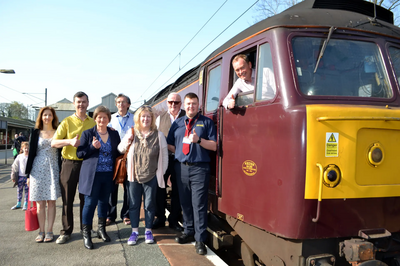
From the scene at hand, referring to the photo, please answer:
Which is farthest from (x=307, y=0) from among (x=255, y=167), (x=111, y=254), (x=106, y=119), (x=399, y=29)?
(x=111, y=254)

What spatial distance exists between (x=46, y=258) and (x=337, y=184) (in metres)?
3.58

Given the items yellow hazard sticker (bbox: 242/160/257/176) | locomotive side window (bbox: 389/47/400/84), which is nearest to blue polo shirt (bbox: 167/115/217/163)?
yellow hazard sticker (bbox: 242/160/257/176)

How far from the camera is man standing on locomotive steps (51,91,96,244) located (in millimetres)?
4598

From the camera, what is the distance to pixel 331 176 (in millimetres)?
2902

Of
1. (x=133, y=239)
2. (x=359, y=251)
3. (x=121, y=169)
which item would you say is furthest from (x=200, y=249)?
(x=359, y=251)

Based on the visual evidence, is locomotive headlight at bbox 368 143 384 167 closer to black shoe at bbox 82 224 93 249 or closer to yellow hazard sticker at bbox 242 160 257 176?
yellow hazard sticker at bbox 242 160 257 176

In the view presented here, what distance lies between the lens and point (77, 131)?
15.7 ft

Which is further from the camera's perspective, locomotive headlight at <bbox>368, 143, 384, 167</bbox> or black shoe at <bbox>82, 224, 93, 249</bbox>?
black shoe at <bbox>82, 224, 93, 249</bbox>

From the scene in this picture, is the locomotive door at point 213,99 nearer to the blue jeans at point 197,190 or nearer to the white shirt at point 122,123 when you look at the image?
the blue jeans at point 197,190

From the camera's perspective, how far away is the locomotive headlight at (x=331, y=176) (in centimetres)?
290

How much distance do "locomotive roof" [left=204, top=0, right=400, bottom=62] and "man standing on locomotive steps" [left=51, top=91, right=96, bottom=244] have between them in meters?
2.68

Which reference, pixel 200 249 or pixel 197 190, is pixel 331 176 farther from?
pixel 200 249

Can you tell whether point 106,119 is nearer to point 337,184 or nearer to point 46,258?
point 46,258

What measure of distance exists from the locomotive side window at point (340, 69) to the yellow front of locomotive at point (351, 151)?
336 millimetres
